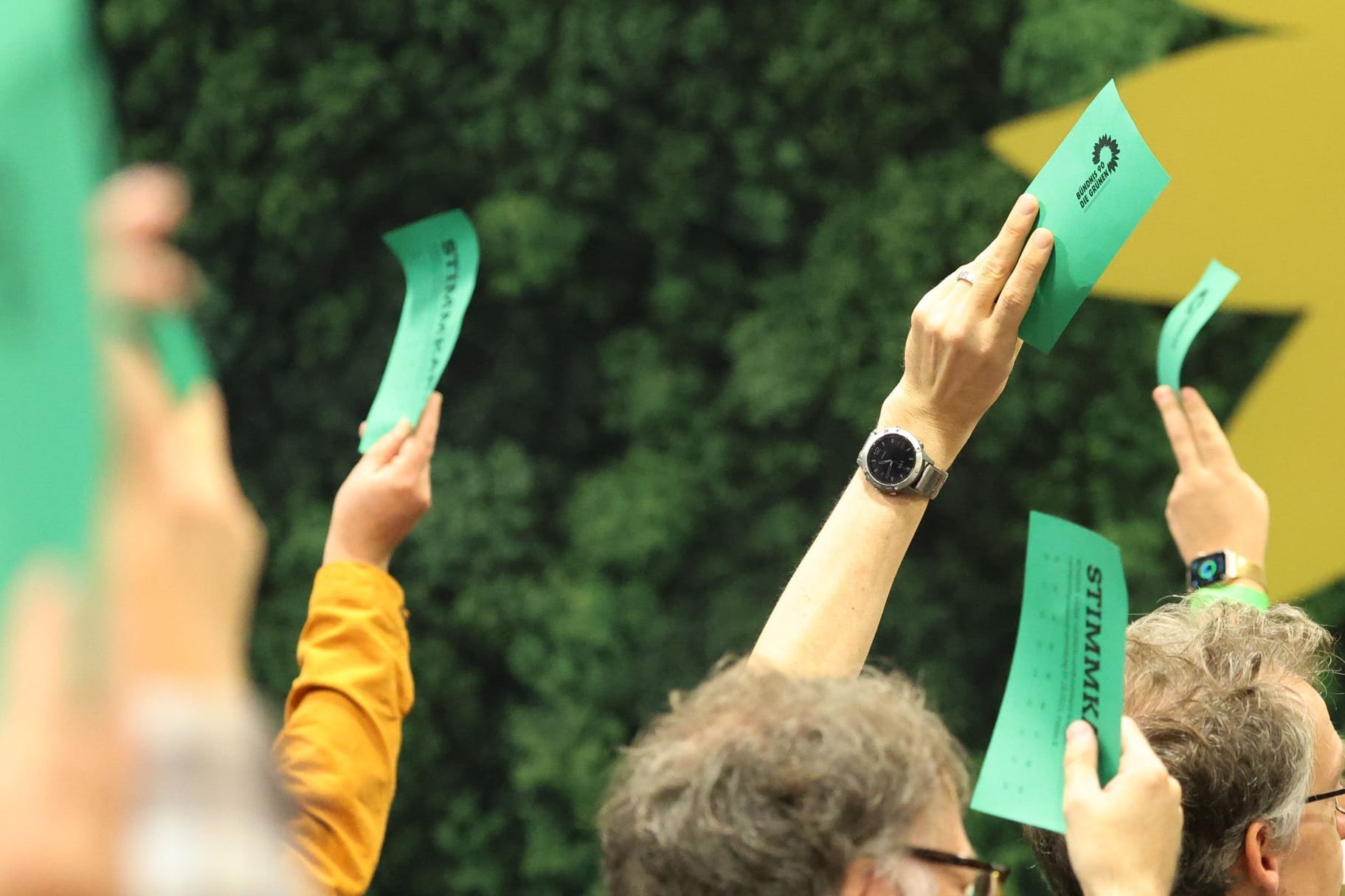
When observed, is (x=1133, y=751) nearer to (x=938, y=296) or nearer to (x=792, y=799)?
(x=792, y=799)

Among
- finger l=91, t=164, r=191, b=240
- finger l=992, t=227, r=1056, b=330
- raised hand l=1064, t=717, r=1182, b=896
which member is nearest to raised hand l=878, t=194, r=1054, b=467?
finger l=992, t=227, r=1056, b=330

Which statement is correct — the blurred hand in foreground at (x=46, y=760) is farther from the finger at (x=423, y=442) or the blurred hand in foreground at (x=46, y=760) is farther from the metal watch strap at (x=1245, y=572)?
the metal watch strap at (x=1245, y=572)

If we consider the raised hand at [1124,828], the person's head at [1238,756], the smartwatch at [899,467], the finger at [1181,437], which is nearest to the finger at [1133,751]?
the raised hand at [1124,828]

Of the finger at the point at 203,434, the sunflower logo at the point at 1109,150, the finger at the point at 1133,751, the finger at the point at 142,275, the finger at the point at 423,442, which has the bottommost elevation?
the finger at the point at 1133,751

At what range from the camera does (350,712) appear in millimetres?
1057

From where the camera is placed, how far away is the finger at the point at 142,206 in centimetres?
34

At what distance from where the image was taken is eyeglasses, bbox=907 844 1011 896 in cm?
79

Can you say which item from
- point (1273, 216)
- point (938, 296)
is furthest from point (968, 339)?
point (1273, 216)

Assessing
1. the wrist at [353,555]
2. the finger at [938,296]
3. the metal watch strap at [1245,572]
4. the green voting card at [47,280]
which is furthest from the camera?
the metal watch strap at [1245,572]

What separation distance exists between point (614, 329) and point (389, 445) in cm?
107

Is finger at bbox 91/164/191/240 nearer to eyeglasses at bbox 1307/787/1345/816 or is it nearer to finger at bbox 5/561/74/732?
finger at bbox 5/561/74/732

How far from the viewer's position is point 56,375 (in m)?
0.30

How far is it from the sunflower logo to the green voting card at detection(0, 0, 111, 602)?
837 mm

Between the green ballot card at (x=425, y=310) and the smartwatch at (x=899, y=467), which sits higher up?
the green ballot card at (x=425, y=310)
